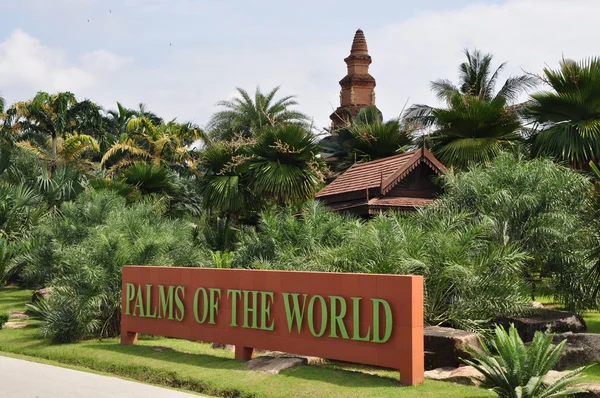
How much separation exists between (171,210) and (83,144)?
6.34 metres

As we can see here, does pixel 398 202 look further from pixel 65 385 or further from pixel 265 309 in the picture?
pixel 65 385

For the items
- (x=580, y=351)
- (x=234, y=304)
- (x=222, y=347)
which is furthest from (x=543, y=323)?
(x=222, y=347)

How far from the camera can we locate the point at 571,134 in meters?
20.5

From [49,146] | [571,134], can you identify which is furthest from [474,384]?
[49,146]

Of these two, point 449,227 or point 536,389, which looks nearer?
point 536,389

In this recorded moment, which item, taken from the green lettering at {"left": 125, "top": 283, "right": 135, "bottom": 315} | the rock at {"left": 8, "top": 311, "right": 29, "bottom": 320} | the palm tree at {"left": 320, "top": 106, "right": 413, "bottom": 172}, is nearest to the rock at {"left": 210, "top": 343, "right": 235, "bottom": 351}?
the green lettering at {"left": 125, "top": 283, "right": 135, "bottom": 315}

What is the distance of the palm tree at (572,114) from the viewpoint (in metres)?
20.2

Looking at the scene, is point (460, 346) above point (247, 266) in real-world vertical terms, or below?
below

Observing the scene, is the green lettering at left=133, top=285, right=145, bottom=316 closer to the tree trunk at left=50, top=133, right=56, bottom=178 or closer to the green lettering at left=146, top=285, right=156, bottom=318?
the green lettering at left=146, top=285, right=156, bottom=318

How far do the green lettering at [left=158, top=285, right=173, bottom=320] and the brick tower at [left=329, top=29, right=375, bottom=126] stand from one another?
3041 cm

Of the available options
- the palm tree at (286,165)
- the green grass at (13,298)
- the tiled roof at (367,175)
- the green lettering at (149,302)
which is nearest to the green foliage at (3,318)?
the green grass at (13,298)

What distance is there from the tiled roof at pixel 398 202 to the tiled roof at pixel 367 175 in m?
0.44

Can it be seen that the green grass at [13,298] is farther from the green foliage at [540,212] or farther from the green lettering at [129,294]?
the green foliage at [540,212]

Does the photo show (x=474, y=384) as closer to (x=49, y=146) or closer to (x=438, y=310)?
(x=438, y=310)
